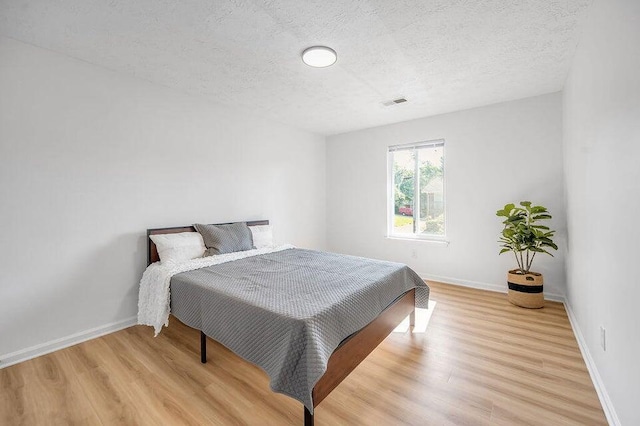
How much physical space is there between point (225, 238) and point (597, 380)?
3.31 m

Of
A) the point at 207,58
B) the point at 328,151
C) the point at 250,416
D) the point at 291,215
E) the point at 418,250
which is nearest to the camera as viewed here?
the point at 250,416

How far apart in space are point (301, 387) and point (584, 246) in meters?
2.46

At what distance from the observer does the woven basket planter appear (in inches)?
120

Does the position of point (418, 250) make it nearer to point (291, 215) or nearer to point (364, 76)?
point (291, 215)

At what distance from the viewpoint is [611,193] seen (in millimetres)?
1552

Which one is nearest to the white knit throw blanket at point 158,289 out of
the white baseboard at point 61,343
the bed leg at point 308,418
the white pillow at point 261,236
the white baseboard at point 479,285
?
the white baseboard at point 61,343

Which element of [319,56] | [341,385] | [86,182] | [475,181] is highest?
[319,56]

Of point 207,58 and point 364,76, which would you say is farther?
point 364,76

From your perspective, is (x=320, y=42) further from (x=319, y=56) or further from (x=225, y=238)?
(x=225, y=238)

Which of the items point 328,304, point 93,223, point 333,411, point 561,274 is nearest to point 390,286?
point 328,304

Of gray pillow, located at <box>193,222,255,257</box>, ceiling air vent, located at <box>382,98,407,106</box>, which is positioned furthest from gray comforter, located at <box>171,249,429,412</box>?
ceiling air vent, located at <box>382,98,407,106</box>

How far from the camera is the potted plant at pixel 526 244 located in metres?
3.05

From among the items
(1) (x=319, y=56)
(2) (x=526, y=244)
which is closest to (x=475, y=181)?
(2) (x=526, y=244)

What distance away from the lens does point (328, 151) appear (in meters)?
5.39
